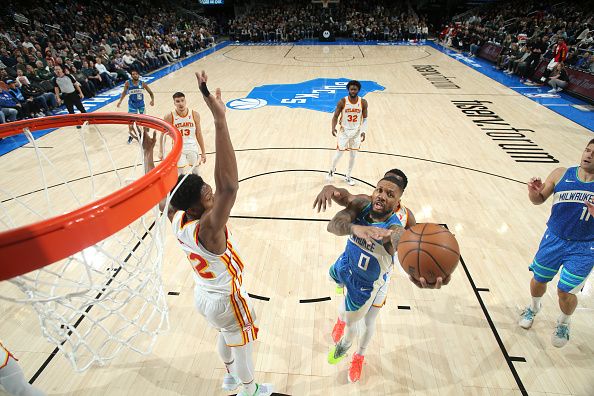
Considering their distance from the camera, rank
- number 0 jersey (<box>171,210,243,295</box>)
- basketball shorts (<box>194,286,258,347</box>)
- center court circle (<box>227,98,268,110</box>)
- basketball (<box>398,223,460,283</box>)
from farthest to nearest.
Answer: center court circle (<box>227,98,268,110</box>) → basketball shorts (<box>194,286,258,347</box>) → number 0 jersey (<box>171,210,243,295</box>) → basketball (<box>398,223,460,283</box>)

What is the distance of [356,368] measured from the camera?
285 cm

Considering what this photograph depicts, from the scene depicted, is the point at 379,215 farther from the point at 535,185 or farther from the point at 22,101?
the point at 22,101

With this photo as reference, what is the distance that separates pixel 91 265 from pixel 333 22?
960 inches

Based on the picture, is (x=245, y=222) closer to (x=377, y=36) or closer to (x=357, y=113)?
(x=357, y=113)

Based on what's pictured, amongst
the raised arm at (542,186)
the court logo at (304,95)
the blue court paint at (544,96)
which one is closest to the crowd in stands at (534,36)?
the blue court paint at (544,96)

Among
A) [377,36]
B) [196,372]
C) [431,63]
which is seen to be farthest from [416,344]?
[377,36]

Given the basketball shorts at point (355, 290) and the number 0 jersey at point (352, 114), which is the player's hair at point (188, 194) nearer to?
the basketball shorts at point (355, 290)

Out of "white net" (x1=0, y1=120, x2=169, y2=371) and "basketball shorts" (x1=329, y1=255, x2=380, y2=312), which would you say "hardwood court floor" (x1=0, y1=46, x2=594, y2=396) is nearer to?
"white net" (x1=0, y1=120, x2=169, y2=371)

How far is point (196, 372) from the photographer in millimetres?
2941

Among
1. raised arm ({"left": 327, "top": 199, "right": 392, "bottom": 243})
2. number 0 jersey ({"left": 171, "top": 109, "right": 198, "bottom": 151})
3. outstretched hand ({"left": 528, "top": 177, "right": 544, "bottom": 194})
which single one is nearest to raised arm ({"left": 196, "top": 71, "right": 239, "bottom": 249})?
raised arm ({"left": 327, "top": 199, "right": 392, "bottom": 243})

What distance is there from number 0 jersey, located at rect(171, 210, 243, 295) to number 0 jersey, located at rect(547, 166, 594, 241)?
101 inches

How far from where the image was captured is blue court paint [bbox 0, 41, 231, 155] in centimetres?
766

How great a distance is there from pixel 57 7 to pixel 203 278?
2268 centimetres

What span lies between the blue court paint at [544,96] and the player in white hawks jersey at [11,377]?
10511 millimetres
